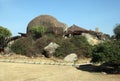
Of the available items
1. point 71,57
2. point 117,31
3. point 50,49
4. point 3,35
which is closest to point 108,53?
point 71,57

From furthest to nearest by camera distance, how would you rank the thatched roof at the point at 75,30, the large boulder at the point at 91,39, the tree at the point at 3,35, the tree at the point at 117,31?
the thatched roof at the point at 75,30 → the tree at the point at 117,31 → the tree at the point at 3,35 → the large boulder at the point at 91,39

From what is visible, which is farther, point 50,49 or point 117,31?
point 117,31

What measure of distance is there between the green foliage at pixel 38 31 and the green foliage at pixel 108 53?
18.5 metres

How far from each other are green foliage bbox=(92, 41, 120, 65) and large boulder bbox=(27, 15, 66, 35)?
18.6 metres

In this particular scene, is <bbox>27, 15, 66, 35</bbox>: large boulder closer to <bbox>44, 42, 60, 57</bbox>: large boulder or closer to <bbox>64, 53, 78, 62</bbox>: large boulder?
<bbox>44, 42, 60, 57</bbox>: large boulder

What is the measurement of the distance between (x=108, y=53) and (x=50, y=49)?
14022mm

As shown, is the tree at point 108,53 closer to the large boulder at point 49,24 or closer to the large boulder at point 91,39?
the large boulder at point 91,39

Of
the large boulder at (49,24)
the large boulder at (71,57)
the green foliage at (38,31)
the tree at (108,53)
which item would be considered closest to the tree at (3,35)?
the large boulder at (49,24)

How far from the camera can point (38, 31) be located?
42.0 meters

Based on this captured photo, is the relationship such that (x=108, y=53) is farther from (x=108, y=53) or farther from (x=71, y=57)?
(x=71, y=57)

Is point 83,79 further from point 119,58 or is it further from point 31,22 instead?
point 31,22

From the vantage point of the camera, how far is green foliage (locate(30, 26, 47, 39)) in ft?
138

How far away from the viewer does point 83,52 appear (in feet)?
118

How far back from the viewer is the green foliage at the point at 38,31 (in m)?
42.1
